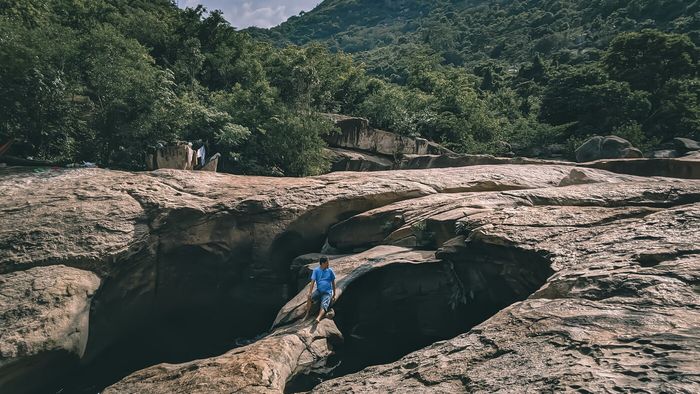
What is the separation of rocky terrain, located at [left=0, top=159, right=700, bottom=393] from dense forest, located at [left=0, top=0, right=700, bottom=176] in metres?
2.97

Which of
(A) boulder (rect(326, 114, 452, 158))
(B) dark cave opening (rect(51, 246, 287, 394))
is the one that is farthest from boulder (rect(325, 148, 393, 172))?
(B) dark cave opening (rect(51, 246, 287, 394))

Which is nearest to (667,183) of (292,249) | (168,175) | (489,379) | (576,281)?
(576,281)

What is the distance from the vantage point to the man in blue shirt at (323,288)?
990 centimetres

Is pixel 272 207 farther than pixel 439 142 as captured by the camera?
No

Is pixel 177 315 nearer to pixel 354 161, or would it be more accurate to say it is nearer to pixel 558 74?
pixel 354 161

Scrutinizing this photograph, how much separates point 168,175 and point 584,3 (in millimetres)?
85703

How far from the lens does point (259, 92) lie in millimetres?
22156

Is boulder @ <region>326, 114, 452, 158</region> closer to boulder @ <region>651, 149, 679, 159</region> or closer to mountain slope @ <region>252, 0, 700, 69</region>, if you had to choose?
boulder @ <region>651, 149, 679, 159</region>

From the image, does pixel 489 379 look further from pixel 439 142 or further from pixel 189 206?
pixel 439 142

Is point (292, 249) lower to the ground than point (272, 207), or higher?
lower

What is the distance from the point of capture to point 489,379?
5855 mm

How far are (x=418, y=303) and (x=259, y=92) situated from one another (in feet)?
46.3

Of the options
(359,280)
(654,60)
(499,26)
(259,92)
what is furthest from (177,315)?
(499,26)

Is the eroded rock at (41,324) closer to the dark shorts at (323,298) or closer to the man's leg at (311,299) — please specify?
the man's leg at (311,299)
